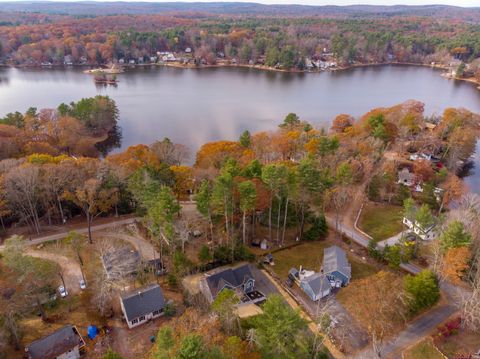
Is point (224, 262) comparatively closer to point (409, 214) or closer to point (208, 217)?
point (208, 217)

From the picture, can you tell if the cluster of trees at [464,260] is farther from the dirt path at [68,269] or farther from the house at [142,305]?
the dirt path at [68,269]

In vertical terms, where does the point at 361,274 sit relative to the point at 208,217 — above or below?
below

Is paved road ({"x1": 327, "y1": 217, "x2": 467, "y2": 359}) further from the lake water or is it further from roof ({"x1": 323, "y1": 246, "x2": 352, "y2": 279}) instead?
the lake water

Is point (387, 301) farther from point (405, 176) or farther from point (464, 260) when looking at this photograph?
point (405, 176)

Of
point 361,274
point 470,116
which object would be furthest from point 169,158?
point 470,116

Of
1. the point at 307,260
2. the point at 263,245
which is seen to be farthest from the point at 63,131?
the point at 307,260

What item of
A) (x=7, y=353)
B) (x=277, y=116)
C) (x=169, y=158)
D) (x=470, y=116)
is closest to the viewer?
(x=7, y=353)

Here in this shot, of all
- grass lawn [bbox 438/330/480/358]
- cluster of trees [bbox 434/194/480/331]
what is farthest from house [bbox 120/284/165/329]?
cluster of trees [bbox 434/194/480/331]
